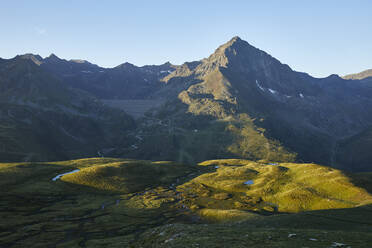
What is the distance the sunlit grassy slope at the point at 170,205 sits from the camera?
59.1 meters

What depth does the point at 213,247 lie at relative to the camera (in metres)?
38.5

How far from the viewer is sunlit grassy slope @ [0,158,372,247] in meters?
59.1

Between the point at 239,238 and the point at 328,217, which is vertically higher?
the point at 239,238

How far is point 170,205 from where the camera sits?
114 m

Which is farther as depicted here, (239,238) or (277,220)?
(277,220)

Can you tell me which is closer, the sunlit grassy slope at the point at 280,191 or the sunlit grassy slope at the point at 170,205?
the sunlit grassy slope at the point at 170,205

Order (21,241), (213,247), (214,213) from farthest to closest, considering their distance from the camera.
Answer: (214,213) < (21,241) < (213,247)

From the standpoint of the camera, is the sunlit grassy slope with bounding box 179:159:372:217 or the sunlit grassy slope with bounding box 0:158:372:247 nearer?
the sunlit grassy slope with bounding box 0:158:372:247

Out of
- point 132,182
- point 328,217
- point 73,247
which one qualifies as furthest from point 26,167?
point 328,217

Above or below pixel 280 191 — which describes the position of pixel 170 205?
below

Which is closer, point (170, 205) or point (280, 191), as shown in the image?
point (170, 205)

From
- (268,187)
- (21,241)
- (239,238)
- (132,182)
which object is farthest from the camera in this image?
(132,182)

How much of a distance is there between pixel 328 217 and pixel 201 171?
128 m

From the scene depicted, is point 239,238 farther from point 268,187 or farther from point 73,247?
point 268,187
